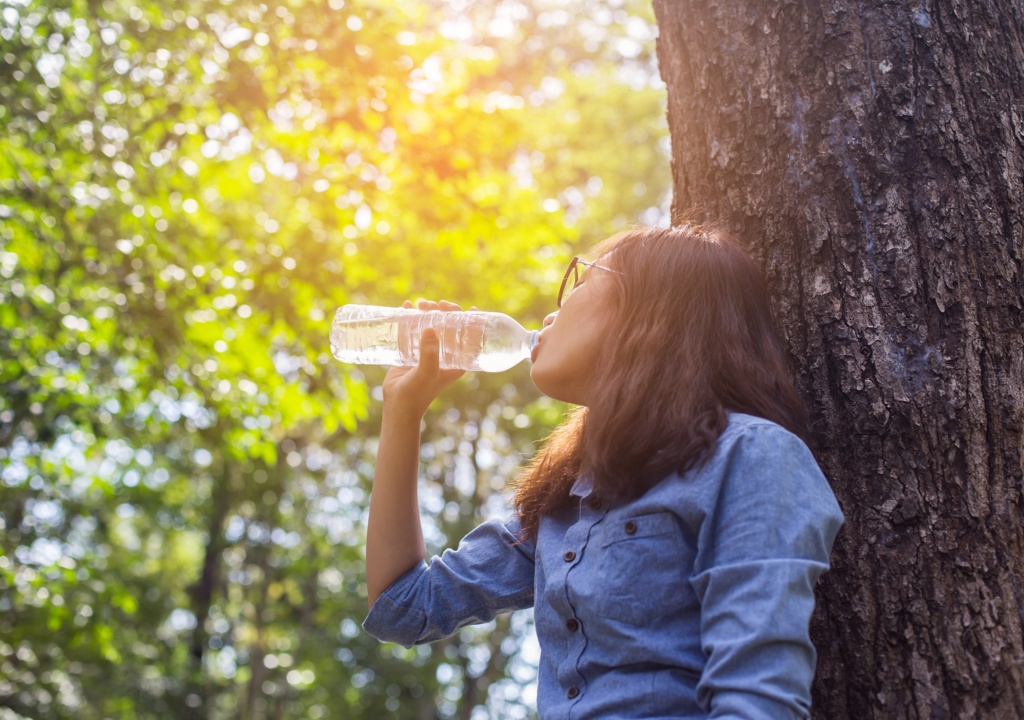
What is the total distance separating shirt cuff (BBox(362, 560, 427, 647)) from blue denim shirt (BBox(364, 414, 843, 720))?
1.24 ft

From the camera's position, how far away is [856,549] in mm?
1788

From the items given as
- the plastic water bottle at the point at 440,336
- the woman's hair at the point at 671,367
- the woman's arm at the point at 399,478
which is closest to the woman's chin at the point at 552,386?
the woman's hair at the point at 671,367

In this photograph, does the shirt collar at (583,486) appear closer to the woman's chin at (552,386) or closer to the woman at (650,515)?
the woman at (650,515)

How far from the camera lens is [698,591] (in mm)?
1463

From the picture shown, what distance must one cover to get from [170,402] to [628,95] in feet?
33.2

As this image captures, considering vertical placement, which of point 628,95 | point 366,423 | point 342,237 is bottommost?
point 366,423

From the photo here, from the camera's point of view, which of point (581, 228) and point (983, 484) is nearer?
point (983, 484)

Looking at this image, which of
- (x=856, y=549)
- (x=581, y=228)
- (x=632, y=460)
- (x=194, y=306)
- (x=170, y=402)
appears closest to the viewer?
(x=632, y=460)

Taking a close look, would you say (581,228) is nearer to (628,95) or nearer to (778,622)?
(628,95)

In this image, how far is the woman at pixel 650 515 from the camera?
1380 mm

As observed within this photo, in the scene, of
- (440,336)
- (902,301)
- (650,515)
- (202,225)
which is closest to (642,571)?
(650,515)

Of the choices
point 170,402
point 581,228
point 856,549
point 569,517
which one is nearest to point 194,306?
point 170,402

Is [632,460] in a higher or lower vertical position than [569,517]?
higher

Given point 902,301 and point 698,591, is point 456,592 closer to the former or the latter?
point 698,591
